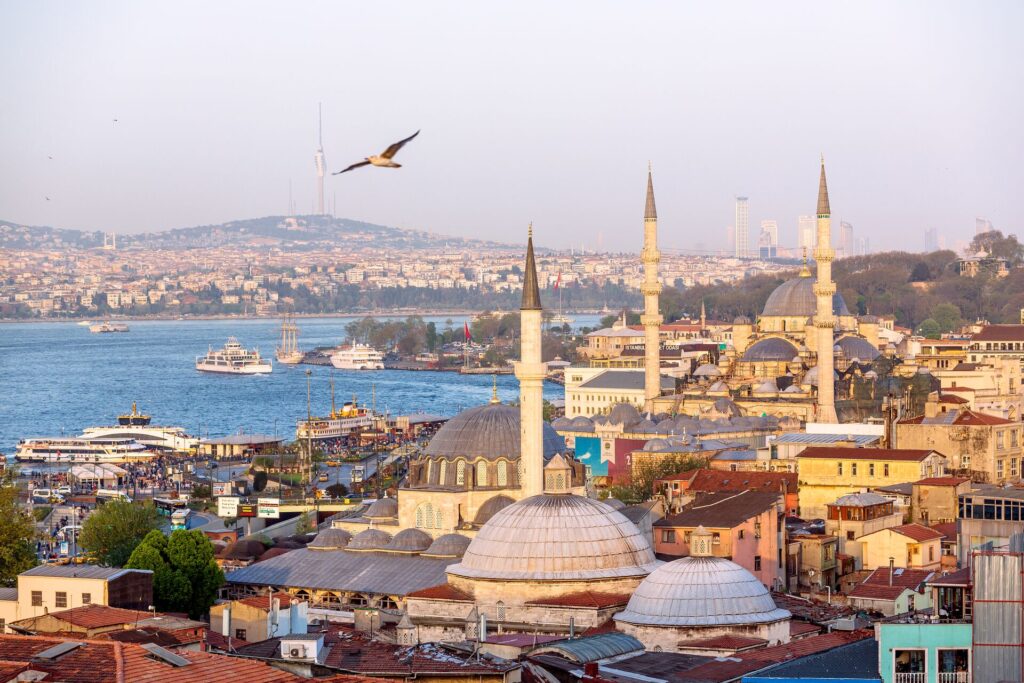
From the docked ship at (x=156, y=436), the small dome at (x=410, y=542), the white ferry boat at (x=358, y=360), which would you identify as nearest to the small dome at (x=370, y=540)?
the small dome at (x=410, y=542)

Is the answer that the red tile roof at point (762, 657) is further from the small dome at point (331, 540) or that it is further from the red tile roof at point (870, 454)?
the red tile roof at point (870, 454)

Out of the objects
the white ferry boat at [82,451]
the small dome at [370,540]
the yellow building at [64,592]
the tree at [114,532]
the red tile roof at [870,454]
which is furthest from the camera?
the white ferry boat at [82,451]

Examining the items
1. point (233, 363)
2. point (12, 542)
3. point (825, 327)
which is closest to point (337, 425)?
point (825, 327)

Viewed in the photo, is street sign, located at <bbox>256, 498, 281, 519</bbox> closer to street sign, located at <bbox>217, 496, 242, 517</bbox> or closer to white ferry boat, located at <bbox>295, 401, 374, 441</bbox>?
street sign, located at <bbox>217, 496, 242, 517</bbox>

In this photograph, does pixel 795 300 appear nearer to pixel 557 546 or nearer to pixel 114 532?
pixel 114 532

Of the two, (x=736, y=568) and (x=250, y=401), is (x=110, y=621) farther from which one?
(x=250, y=401)

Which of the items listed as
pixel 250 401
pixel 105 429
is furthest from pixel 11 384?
pixel 105 429
